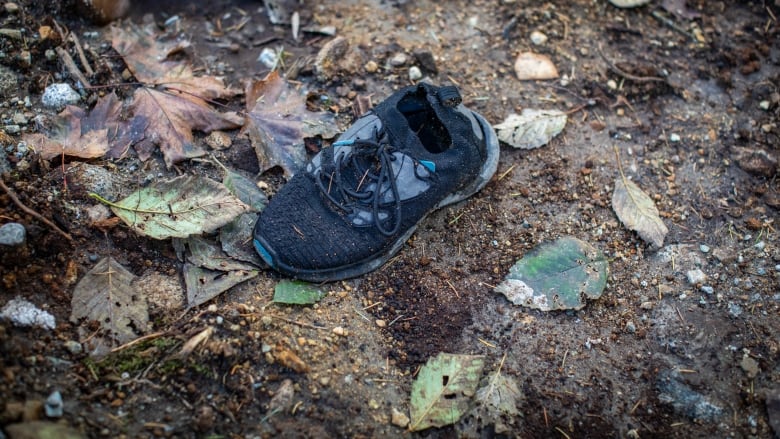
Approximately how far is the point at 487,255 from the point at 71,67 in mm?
2017

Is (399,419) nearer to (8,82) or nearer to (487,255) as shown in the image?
(487,255)

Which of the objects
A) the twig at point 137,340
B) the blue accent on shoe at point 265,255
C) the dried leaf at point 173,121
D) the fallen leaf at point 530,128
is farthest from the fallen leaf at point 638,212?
the twig at point 137,340

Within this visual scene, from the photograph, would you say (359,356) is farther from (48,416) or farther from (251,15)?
(251,15)

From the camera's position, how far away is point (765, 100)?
294cm

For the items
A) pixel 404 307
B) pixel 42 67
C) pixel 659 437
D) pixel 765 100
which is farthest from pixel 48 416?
pixel 765 100

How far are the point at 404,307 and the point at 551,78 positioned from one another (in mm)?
1497

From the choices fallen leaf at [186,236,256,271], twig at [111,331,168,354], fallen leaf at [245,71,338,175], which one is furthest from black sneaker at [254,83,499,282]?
twig at [111,331,168,354]

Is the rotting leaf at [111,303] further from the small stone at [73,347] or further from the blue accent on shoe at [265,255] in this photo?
the blue accent on shoe at [265,255]

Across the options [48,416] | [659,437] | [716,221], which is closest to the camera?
[48,416]

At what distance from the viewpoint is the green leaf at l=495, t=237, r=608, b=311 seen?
226cm

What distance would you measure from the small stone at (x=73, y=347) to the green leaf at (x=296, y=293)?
651mm

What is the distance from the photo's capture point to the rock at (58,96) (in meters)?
2.48

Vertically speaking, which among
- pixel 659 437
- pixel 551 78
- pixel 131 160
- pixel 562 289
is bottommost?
pixel 659 437

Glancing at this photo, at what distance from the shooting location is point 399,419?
6.40 feet
